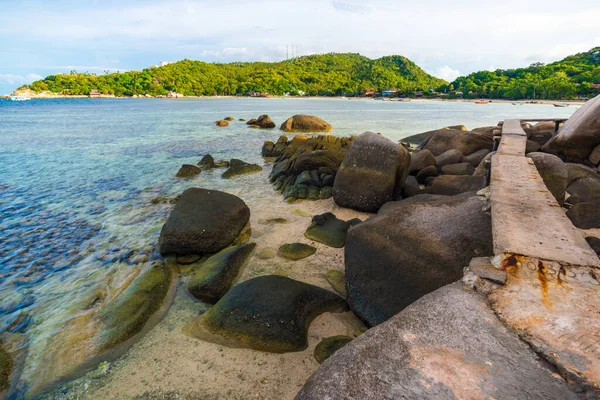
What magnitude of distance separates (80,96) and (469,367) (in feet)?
534

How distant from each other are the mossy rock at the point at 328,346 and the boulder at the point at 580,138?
7092mm

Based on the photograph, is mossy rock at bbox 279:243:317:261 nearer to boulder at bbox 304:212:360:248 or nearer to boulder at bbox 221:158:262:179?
boulder at bbox 304:212:360:248

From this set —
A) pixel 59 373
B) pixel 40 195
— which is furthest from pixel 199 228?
pixel 40 195

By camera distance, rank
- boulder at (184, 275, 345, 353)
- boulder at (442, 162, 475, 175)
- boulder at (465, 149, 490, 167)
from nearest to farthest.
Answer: boulder at (184, 275, 345, 353) < boulder at (442, 162, 475, 175) < boulder at (465, 149, 490, 167)

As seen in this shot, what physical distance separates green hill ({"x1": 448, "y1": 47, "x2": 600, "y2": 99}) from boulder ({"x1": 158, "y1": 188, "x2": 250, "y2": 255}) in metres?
105

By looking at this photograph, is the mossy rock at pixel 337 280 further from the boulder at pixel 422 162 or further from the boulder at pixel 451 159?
the boulder at pixel 451 159

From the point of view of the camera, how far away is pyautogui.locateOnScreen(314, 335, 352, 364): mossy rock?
3.40 meters

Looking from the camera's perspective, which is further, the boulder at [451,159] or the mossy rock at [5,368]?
the boulder at [451,159]

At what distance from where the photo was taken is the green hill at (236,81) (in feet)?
423

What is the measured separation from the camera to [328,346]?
3.47 meters

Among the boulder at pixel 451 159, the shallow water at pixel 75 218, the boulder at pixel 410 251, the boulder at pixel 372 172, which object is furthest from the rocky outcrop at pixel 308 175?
the boulder at pixel 410 251

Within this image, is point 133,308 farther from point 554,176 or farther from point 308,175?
point 554,176

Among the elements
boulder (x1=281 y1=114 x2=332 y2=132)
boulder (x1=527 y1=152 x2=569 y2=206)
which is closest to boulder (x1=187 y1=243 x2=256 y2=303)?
boulder (x1=527 y1=152 x2=569 y2=206)

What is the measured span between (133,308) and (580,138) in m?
9.29
